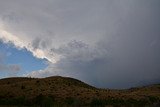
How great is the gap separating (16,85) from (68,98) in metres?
15.1

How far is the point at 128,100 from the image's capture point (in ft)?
204

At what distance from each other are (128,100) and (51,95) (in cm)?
1399

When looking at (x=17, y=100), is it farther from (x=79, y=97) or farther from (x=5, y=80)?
(x=5, y=80)

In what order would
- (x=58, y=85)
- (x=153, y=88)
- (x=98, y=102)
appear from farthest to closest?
(x=153, y=88) → (x=58, y=85) → (x=98, y=102)

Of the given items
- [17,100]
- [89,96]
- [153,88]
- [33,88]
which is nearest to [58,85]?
[33,88]

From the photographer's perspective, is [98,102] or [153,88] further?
[153,88]

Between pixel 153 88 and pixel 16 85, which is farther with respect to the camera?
pixel 153 88

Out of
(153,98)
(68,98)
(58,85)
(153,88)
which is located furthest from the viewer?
(153,88)

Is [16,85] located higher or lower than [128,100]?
higher

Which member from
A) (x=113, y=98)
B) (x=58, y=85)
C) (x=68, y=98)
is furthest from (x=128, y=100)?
(x=58, y=85)

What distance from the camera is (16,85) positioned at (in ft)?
231

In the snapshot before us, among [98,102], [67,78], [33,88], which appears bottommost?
[98,102]

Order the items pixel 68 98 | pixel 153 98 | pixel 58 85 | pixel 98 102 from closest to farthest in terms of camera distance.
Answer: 1. pixel 98 102
2. pixel 68 98
3. pixel 153 98
4. pixel 58 85

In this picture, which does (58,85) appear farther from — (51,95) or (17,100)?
(17,100)
